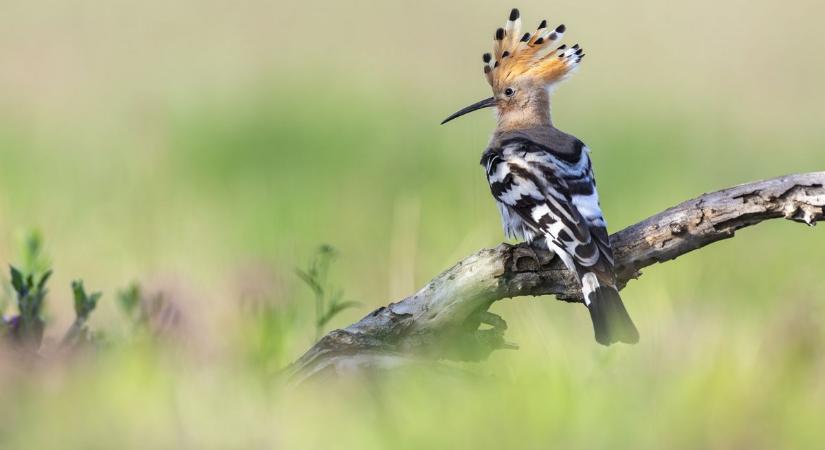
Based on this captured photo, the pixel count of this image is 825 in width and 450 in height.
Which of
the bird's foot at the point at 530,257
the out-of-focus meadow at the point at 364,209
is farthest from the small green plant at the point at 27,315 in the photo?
the bird's foot at the point at 530,257

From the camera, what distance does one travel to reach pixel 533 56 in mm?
4863

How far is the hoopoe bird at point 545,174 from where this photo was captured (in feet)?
10.9

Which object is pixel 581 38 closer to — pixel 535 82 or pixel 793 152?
pixel 793 152

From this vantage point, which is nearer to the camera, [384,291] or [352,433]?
[352,433]

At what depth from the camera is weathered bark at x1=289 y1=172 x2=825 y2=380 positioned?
3.02 m

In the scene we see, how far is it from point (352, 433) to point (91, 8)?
28.3ft

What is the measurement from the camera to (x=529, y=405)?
7.58 feet

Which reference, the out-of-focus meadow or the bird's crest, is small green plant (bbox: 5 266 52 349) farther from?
the bird's crest

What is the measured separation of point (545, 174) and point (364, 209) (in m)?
2.24

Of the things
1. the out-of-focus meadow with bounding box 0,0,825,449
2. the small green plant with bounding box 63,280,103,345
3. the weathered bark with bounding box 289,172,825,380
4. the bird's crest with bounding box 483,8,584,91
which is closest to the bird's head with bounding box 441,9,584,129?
the bird's crest with bounding box 483,8,584,91

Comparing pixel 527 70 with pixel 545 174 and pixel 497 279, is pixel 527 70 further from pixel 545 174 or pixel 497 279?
pixel 497 279

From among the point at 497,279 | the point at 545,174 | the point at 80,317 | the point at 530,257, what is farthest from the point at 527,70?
the point at 80,317

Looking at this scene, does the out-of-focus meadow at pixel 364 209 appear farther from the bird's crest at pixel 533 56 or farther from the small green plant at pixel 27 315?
the bird's crest at pixel 533 56

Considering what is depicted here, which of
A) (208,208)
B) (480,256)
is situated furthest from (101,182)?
(480,256)
